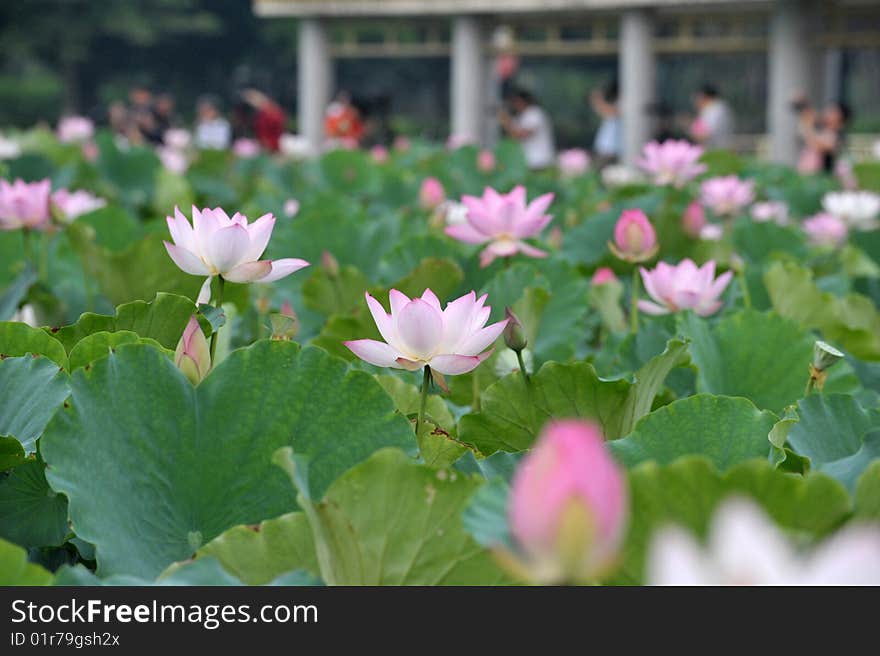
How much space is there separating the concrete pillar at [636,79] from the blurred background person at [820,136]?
1.03 meters

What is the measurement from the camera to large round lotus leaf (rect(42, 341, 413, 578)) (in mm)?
→ 755

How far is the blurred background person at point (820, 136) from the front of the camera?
5.96m

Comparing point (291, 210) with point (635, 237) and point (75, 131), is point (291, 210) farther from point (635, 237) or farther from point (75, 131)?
point (75, 131)

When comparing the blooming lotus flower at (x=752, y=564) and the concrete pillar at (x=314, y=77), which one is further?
the concrete pillar at (x=314, y=77)

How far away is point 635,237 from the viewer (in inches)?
53.5

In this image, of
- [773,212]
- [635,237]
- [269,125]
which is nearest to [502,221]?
[635,237]

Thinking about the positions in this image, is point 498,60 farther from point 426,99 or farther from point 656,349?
point 426,99

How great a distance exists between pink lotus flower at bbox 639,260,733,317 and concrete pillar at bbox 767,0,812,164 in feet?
21.2

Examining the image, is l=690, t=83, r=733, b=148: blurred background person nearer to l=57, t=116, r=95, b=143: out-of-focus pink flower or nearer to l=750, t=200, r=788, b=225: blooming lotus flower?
l=57, t=116, r=95, b=143: out-of-focus pink flower

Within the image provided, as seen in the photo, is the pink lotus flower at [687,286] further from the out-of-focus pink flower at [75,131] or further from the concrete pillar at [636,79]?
the concrete pillar at [636,79]

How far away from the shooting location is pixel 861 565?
0.34 meters

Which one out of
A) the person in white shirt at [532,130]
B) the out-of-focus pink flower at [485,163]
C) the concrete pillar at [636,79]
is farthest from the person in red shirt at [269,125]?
the out-of-focus pink flower at [485,163]

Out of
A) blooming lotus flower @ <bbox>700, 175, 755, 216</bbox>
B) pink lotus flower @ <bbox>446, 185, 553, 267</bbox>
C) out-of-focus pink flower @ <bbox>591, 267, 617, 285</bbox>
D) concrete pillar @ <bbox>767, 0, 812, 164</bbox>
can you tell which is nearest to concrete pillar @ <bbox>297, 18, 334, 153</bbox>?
concrete pillar @ <bbox>767, 0, 812, 164</bbox>
